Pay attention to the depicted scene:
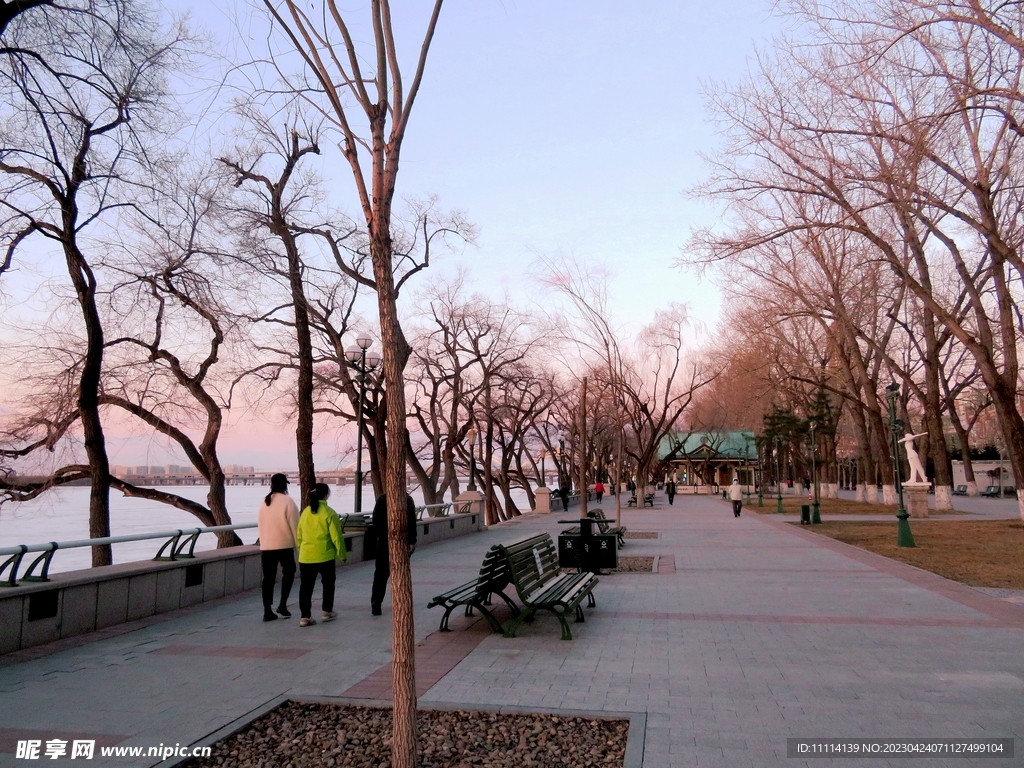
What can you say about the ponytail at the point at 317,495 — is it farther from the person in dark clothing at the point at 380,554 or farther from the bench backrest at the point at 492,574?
the bench backrest at the point at 492,574

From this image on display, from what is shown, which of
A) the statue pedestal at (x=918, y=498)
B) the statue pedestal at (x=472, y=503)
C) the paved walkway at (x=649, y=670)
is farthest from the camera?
the statue pedestal at (x=918, y=498)

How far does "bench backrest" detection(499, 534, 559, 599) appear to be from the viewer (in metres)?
7.68

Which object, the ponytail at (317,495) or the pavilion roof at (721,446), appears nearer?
the ponytail at (317,495)

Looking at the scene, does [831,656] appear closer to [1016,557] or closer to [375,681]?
[375,681]

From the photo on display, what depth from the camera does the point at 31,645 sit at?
22.7 ft

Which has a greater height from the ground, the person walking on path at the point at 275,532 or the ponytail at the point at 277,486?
the ponytail at the point at 277,486

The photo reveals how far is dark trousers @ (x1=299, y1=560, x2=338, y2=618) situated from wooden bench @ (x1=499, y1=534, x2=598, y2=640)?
2.04 metres

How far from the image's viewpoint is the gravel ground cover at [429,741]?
4.26 m

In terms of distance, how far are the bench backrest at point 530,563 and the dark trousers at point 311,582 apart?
2044 mm

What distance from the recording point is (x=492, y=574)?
8.02 meters

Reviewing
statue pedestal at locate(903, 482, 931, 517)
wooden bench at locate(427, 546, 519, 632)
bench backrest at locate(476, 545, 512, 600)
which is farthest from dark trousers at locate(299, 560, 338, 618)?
statue pedestal at locate(903, 482, 931, 517)

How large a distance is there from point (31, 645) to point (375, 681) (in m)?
3.46

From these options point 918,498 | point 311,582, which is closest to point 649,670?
point 311,582

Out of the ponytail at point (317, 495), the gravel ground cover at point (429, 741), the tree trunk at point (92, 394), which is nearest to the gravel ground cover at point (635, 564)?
the ponytail at point (317, 495)
